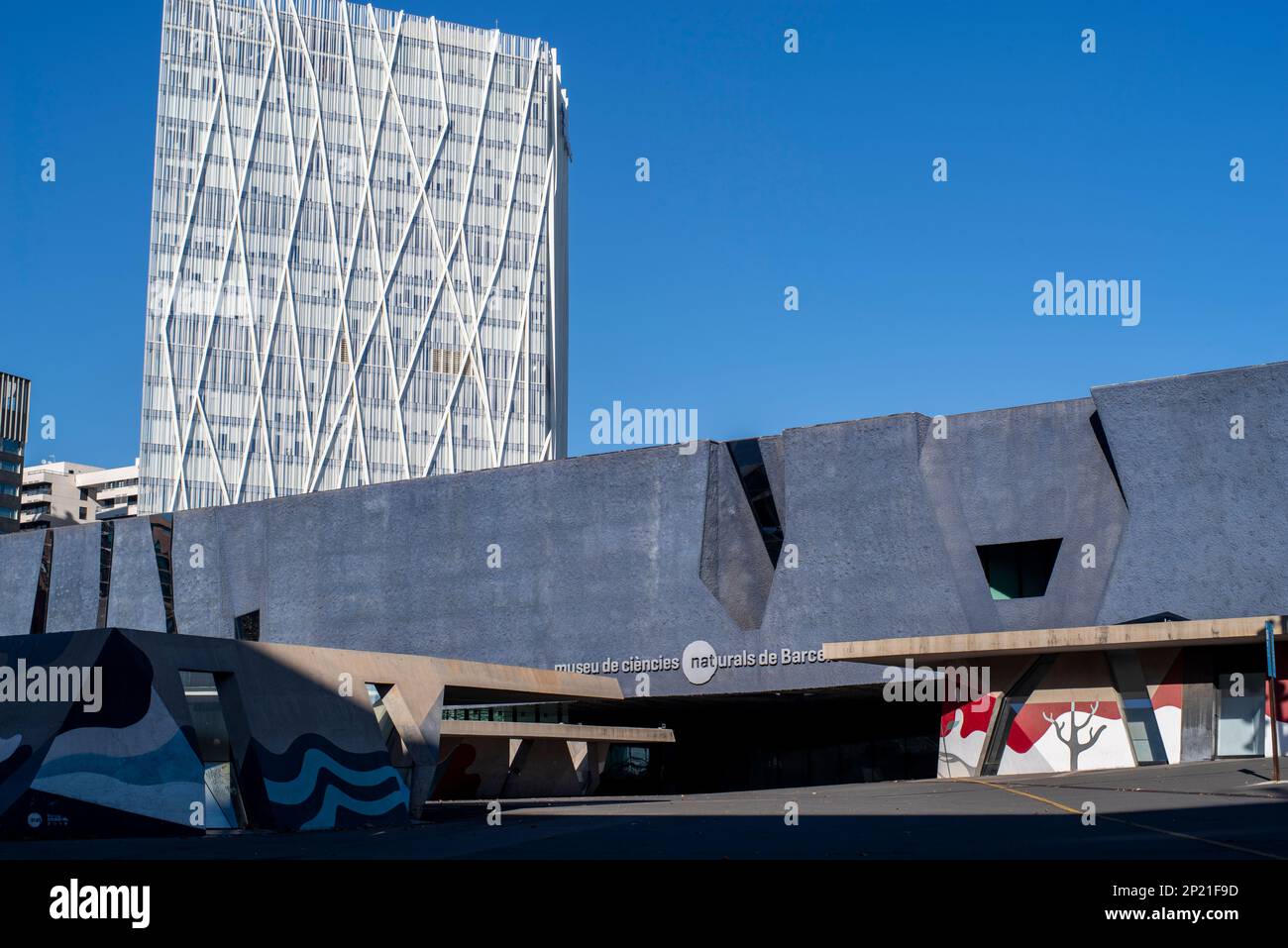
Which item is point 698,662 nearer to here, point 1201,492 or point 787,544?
point 787,544

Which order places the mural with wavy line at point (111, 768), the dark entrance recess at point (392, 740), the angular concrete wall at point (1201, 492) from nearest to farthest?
the mural with wavy line at point (111, 768) → the dark entrance recess at point (392, 740) → the angular concrete wall at point (1201, 492)

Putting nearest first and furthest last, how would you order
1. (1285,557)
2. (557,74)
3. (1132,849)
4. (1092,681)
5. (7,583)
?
1. (1132,849)
2. (1092,681)
3. (1285,557)
4. (7,583)
5. (557,74)

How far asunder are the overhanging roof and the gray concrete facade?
6680 mm

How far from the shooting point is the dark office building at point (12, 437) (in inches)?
5032

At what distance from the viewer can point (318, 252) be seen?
10794 centimetres

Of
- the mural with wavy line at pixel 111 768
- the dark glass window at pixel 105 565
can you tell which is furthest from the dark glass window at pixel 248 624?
the mural with wavy line at pixel 111 768

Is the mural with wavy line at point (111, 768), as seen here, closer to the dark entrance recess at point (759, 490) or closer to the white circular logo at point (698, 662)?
the white circular logo at point (698, 662)

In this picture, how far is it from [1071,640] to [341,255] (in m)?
82.7

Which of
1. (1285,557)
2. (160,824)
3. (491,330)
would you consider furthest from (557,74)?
(160,824)

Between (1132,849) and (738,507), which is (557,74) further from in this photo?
(1132,849)

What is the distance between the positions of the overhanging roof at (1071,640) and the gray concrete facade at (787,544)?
6.68m

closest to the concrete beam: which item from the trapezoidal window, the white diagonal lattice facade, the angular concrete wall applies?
the trapezoidal window

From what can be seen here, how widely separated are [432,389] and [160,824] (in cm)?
8984

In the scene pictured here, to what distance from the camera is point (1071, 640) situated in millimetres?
36125
